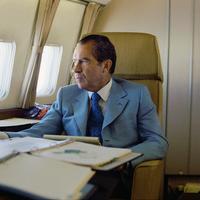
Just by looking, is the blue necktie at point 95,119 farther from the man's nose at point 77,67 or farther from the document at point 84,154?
the document at point 84,154

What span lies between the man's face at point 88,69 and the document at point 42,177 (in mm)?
870

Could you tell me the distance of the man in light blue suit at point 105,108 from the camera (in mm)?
2043

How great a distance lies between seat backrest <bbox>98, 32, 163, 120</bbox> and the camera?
236cm

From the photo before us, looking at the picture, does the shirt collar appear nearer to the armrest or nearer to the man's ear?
the man's ear

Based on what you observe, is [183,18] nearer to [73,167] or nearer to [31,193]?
[73,167]

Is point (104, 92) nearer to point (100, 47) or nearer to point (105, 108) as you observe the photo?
point (105, 108)

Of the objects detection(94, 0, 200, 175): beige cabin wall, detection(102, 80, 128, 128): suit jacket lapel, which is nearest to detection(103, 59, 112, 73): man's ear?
detection(102, 80, 128, 128): suit jacket lapel

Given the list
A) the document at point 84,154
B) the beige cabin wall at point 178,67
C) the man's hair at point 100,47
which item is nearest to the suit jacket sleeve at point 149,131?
the man's hair at point 100,47

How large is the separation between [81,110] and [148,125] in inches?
16.1

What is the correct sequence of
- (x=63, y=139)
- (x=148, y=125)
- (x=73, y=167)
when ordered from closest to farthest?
1. (x=73, y=167)
2. (x=63, y=139)
3. (x=148, y=125)

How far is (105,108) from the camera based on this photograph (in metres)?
2.11

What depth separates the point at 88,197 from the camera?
41.5 inches

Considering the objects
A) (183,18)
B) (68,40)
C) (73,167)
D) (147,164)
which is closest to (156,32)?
(183,18)

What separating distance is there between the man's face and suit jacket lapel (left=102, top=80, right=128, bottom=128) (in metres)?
0.10
